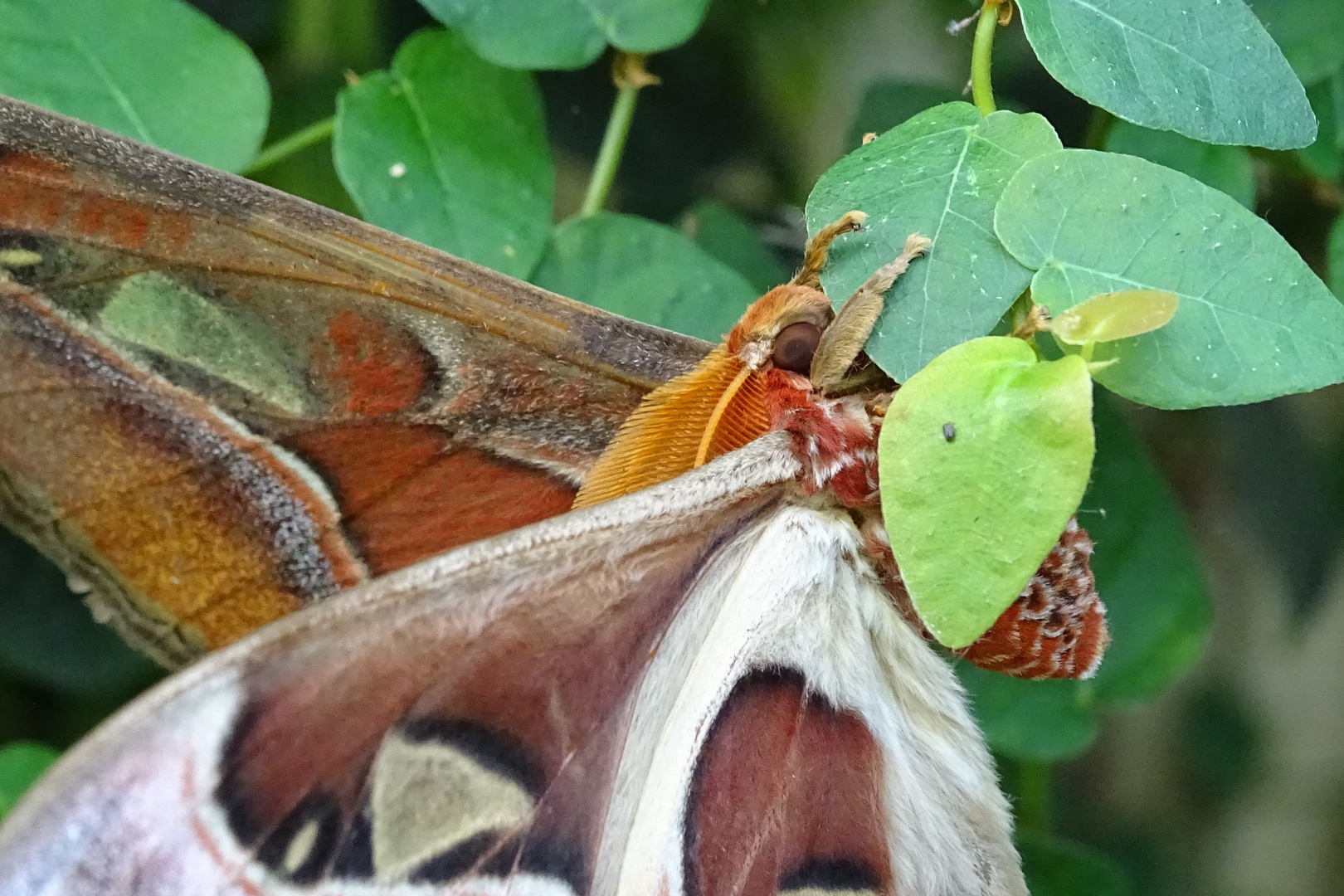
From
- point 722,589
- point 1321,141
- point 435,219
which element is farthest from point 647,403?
point 1321,141

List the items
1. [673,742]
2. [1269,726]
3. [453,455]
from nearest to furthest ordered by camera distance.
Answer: [673,742] → [453,455] → [1269,726]

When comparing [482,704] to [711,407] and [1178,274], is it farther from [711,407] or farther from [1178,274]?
[1178,274]

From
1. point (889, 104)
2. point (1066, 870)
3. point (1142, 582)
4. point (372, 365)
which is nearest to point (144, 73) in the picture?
point (372, 365)

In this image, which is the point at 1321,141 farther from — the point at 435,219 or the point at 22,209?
the point at 22,209

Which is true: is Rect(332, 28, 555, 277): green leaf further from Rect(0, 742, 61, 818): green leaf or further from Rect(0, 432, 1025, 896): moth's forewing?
Rect(0, 742, 61, 818): green leaf

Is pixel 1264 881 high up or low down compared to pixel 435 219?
down

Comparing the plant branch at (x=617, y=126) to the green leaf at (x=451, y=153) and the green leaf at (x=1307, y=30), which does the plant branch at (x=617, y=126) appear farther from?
the green leaf at (x=1307, y=30)
